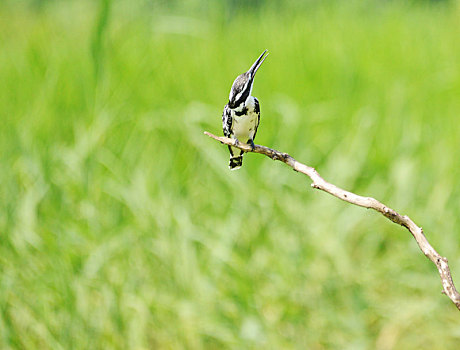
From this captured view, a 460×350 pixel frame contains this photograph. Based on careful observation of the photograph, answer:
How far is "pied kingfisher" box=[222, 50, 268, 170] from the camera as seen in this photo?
55.9 inches

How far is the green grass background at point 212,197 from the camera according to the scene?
11.5ft

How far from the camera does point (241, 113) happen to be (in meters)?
1.59

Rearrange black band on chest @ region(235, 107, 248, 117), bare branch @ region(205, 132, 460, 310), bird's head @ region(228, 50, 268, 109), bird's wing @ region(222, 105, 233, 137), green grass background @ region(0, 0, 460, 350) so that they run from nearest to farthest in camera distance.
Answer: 1. bare branch @ region(205, 132, 460, 310)
2. bird's head @ region(228, 50, 268, 109)
3. black band on chest @ region(235, 107, 248, 117)
4. bird's wing @ region(222, 105, 233, 137)
5. green grass background @ region(0, 0, 460, 350)

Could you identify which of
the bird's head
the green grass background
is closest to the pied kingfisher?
the bird's head

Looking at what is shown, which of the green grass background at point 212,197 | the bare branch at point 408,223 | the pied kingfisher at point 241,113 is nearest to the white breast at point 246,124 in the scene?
the pied kingfisher at point 241,113

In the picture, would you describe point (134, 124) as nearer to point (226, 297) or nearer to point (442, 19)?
point (226, 297)

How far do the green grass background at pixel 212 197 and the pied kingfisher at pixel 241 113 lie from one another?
5.38 ft

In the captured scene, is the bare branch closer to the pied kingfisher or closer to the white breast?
the pied kingfisher

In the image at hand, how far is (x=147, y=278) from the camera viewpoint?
12.3 feet

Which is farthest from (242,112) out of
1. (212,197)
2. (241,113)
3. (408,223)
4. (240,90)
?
Answer: (212,197)

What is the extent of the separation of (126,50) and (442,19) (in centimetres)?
340

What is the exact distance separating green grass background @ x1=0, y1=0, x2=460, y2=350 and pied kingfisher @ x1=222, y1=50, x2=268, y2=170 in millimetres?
1641

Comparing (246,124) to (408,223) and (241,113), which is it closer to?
(241,113)

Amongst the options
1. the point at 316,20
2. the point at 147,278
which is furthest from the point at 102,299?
the point at 316,20
